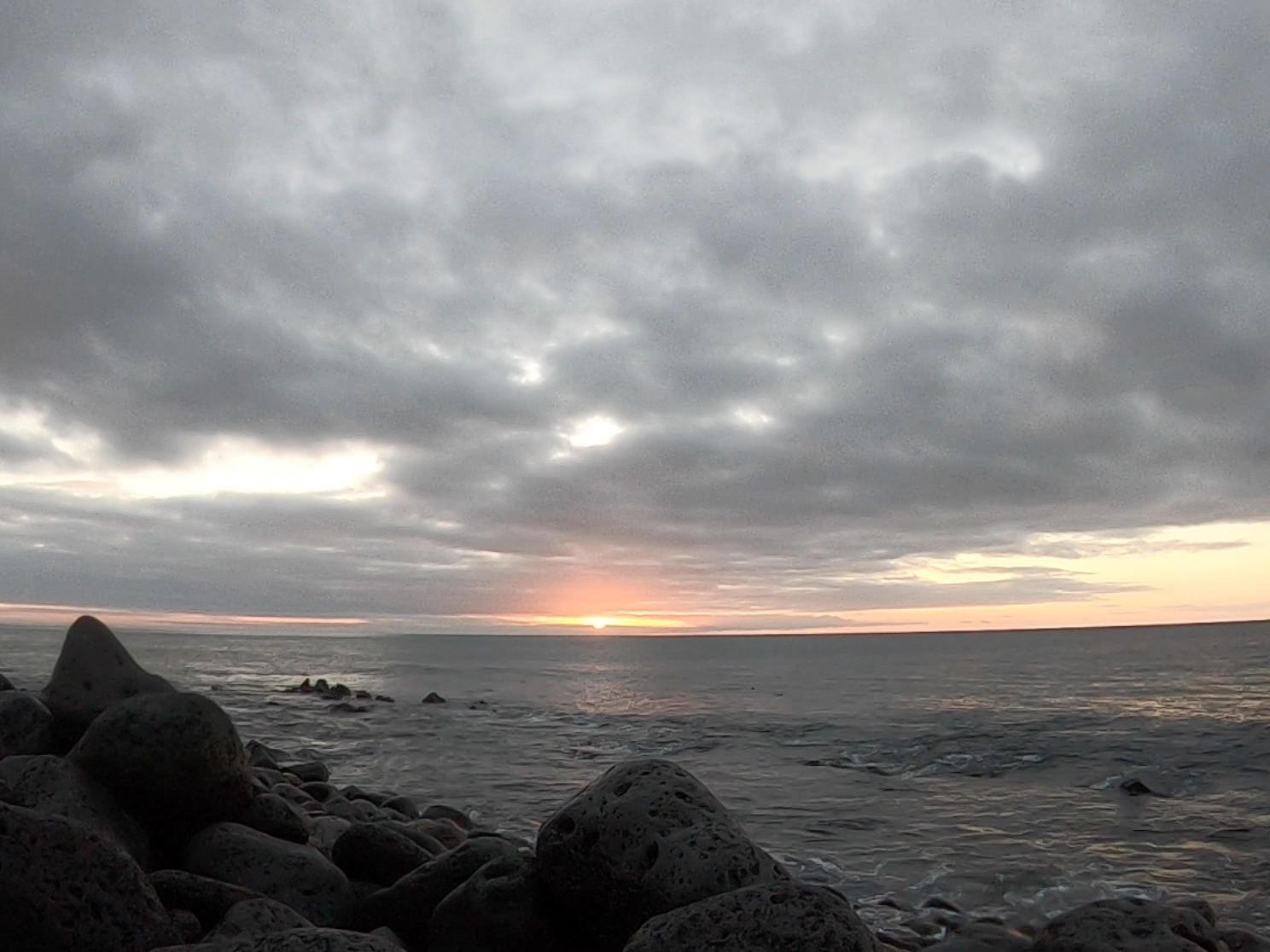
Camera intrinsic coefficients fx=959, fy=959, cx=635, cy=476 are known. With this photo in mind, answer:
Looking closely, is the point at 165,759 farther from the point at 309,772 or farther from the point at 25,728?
the point at 309,772

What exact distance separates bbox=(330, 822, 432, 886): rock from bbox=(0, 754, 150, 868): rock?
1.38 m

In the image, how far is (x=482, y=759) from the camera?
800 inches

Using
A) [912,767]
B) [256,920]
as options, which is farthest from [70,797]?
[912,767]

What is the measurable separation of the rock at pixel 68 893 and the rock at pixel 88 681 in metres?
3.48

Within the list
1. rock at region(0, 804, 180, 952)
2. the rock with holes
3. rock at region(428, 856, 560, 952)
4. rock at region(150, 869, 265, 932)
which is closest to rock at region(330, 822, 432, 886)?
rock at region(428, 856, 560, 952)

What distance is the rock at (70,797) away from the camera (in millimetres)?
6527

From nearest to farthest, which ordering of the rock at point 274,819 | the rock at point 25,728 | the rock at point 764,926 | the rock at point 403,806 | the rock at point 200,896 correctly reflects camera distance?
the rock at point 764,926 < the rock at point 200,896 < the rock at point 274,819 < the rock at point 25,728 < the rock at point 403,806

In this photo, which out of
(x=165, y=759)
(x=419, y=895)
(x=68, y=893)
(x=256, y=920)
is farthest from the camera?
(x=165, y=759)

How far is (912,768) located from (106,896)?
17725 millimetres

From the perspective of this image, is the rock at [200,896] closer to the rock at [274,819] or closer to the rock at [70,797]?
the rock at [70,797]

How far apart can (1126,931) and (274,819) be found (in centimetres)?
603

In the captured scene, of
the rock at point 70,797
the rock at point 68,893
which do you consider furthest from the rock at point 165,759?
the rock at point 68,893

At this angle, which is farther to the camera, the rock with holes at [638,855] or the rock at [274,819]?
the rock at [274,819]

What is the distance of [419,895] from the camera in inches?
255
